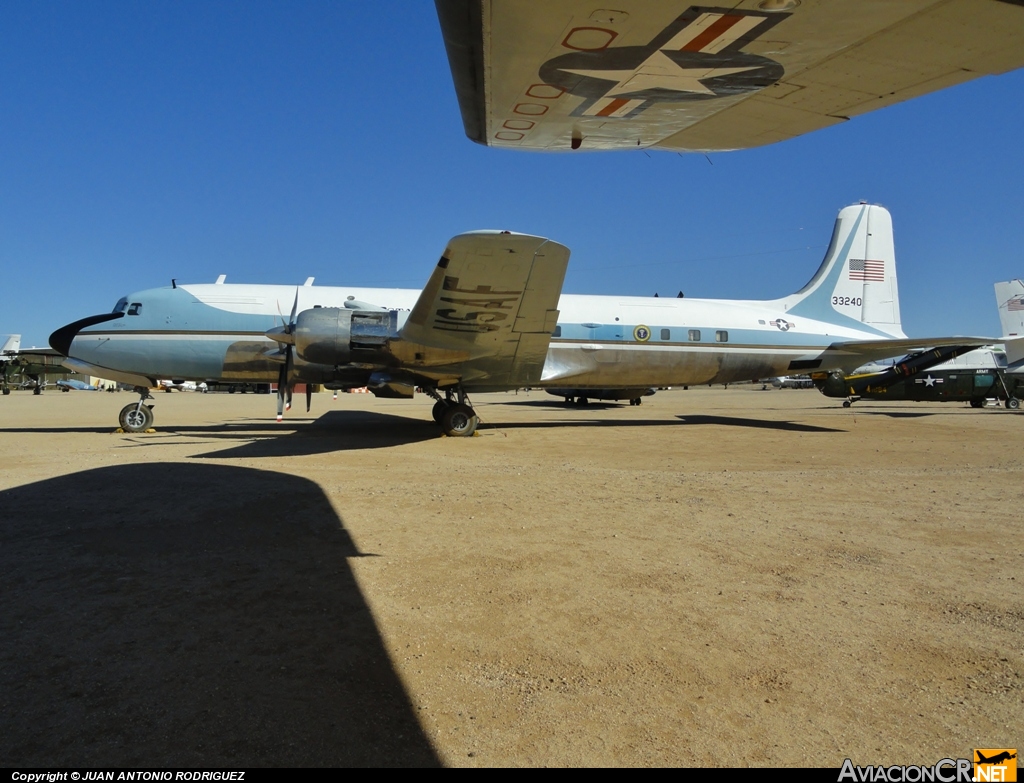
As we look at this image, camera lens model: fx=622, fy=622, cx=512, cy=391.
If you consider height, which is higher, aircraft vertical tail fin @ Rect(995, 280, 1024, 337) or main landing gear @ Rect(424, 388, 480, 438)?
aircraft vertical tail fin @ Rect(995, 280, 1024, 337)

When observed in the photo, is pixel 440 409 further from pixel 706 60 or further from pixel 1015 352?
pixel 1015 352

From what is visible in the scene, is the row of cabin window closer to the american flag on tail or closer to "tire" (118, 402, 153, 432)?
the american flag on tail

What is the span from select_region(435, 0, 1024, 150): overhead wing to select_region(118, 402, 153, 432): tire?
13.6 metres

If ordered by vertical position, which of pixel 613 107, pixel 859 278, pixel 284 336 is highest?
pixel 859 278

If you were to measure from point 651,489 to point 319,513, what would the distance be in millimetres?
3780

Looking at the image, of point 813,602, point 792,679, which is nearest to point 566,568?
point 813,602

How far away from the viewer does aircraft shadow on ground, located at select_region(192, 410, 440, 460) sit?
34.6ft

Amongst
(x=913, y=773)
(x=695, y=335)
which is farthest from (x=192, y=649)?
(x=695, y=335)

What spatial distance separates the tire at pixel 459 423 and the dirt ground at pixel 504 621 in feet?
20.5

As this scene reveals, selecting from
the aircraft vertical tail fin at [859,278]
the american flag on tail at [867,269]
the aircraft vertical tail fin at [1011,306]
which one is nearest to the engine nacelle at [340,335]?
the aircraft vertical tail fin at [859,278]

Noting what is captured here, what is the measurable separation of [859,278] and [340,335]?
14.5 meters

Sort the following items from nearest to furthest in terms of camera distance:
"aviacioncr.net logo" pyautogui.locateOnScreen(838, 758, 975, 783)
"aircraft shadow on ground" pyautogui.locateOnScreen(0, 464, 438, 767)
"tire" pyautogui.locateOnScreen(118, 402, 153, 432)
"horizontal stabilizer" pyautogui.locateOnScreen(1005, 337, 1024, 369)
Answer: "aviacioncr.net logo" pyautogui.locateOnScreen(838, 758, 975, 783) → "aircraft shadow on ground" pyautogui.locateOnScreen(0, 464, 438, 767) → "tire" pyautogui.locateOnScreen(118, 402, 153, 432) → "horizontal stabilizer" pyautogui.locateOnScreen(1005, 337, 1024, 369)

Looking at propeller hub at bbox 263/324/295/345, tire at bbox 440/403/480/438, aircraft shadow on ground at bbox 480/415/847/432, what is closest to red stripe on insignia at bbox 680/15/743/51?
propeller hub at bbox 263/324/295/345

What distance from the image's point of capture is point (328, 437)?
13297 mm
